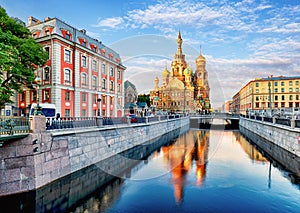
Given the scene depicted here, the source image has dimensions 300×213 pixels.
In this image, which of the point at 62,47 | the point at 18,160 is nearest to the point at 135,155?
the point at 18,160

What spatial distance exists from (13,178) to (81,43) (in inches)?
909

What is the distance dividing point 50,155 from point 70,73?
17.0 meters

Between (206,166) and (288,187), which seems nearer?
(288,187)

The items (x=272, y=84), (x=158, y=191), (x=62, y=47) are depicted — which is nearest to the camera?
(x=158, y=191)

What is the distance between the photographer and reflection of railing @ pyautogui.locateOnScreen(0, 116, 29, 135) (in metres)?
10.4

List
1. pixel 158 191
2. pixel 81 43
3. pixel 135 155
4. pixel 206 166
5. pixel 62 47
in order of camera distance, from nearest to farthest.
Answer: pixel 158 191 < pixel 206 166 < pixel 135 155 < pixel 62 47 < pixel 81 43

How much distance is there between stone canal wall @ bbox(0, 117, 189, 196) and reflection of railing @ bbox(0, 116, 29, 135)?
570mm

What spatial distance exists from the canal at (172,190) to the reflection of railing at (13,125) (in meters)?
3.41

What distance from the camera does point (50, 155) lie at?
1262 centimetres

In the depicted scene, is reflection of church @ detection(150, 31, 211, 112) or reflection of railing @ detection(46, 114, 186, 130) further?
reflection of church @ detection(150, 31, 211, 112)

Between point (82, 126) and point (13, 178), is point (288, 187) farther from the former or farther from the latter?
point (13, 178)

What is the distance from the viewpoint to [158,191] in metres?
12.8

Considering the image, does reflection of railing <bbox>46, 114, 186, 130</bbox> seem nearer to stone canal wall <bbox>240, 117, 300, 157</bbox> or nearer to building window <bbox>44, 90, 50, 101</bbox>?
building window <bbox>44, 90, 50, 101</bbox>

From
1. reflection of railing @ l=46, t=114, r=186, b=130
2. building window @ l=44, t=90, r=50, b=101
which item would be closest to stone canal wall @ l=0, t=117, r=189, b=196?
reflection of railing @ l=46, t=114, r=186, b=130
